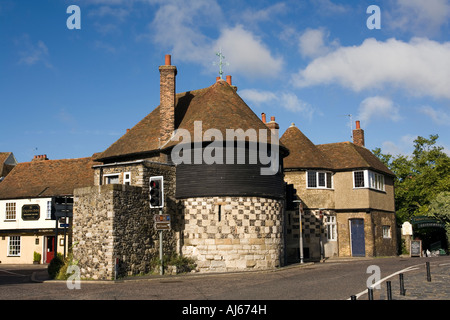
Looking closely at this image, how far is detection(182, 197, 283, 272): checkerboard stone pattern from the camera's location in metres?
24.0

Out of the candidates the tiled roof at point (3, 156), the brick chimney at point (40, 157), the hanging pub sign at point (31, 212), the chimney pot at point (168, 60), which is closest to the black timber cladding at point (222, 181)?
the chimney pot at point (168, 60)

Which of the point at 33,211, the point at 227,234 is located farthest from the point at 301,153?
the point at 33,211

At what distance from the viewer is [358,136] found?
43000 mm

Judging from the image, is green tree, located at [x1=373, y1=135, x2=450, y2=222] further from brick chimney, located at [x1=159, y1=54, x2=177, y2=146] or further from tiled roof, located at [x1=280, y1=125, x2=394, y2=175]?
brick chimney, located at [x1=159, y1=54, x2=177, y2=146]

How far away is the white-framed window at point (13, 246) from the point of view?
39844 mm

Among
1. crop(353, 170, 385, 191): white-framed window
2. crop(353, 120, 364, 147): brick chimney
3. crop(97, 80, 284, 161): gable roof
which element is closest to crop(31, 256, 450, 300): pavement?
crop(97, 80, 284, 161): gable roof

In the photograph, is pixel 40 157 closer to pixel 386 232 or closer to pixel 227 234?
pixel 227 234

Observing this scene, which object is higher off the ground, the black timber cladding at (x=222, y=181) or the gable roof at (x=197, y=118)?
the gable roof at (x=197, y=118)

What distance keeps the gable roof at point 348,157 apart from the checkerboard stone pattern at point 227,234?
46.0ft

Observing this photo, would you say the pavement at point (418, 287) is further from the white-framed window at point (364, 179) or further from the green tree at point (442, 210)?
the green tree at point (442, 210)

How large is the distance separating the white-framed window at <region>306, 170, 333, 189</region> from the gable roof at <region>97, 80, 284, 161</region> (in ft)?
31.9

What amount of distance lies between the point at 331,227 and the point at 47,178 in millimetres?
23759

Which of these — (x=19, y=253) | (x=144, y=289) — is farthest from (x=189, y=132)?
(x=19, y=253)

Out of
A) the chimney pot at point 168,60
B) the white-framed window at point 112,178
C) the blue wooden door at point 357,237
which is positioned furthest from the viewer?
the blue wooden door at point 357,237
